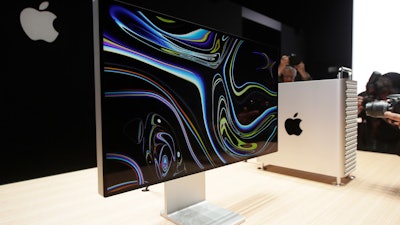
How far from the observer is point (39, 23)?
1500 millimetres

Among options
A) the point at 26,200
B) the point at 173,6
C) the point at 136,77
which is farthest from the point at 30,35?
the point at 136,77

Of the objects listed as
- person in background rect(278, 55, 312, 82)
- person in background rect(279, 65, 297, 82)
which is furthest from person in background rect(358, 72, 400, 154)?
person in background rect(279, 65, 297, 82)

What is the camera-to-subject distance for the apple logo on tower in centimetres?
138

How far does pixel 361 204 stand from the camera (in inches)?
39.3

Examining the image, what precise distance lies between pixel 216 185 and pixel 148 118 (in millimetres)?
712

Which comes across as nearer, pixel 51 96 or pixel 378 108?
pixel 378 108

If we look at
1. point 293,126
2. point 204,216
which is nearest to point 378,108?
point 293,126

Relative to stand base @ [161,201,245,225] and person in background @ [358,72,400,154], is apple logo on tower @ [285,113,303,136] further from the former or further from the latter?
person in background @ [358,72,400,154]

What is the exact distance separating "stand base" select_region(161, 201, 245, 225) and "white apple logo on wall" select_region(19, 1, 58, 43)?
1318 mm

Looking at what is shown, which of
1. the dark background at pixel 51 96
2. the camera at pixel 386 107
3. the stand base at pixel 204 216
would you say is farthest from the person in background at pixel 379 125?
the stand base at pixel 204 216

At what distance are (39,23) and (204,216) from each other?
147 centimetres

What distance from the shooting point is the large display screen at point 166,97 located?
21.2 inches

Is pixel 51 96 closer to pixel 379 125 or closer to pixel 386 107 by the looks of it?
pixel 386 107

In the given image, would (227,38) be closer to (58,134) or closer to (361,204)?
(361,204)
